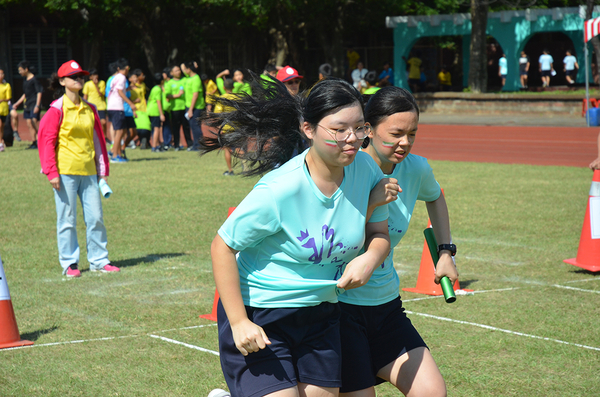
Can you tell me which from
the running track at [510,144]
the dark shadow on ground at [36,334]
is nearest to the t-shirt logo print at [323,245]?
the dark shadow on ground at [36,334]

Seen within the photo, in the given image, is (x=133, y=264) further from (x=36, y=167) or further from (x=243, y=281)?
(x=36, y=167)

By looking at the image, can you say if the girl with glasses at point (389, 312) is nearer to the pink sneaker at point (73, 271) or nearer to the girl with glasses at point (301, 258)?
the girl with glasses at point (301, 258)

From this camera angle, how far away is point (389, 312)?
11.0 feet

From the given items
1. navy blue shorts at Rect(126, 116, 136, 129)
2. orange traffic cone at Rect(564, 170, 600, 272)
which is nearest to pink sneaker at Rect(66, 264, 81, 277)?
orange traffic cone at Rect(564, 170, 600, 272)

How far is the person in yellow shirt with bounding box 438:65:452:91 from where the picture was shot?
40.1 m

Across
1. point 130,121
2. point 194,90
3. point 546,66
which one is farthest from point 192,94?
point 546,66

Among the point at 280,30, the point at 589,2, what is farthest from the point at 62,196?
the point at 280,30

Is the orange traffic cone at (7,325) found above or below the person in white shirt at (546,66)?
below

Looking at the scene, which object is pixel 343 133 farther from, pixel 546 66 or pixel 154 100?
pixel 546 66

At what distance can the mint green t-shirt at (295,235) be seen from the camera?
2.67 metres

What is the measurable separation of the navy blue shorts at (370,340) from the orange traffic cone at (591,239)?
14.0 ft

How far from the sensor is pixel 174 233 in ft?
30.0

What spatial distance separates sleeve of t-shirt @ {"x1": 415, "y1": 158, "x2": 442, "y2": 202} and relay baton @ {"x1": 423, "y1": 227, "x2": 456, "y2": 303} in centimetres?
18

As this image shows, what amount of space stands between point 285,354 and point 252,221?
0.54 m
